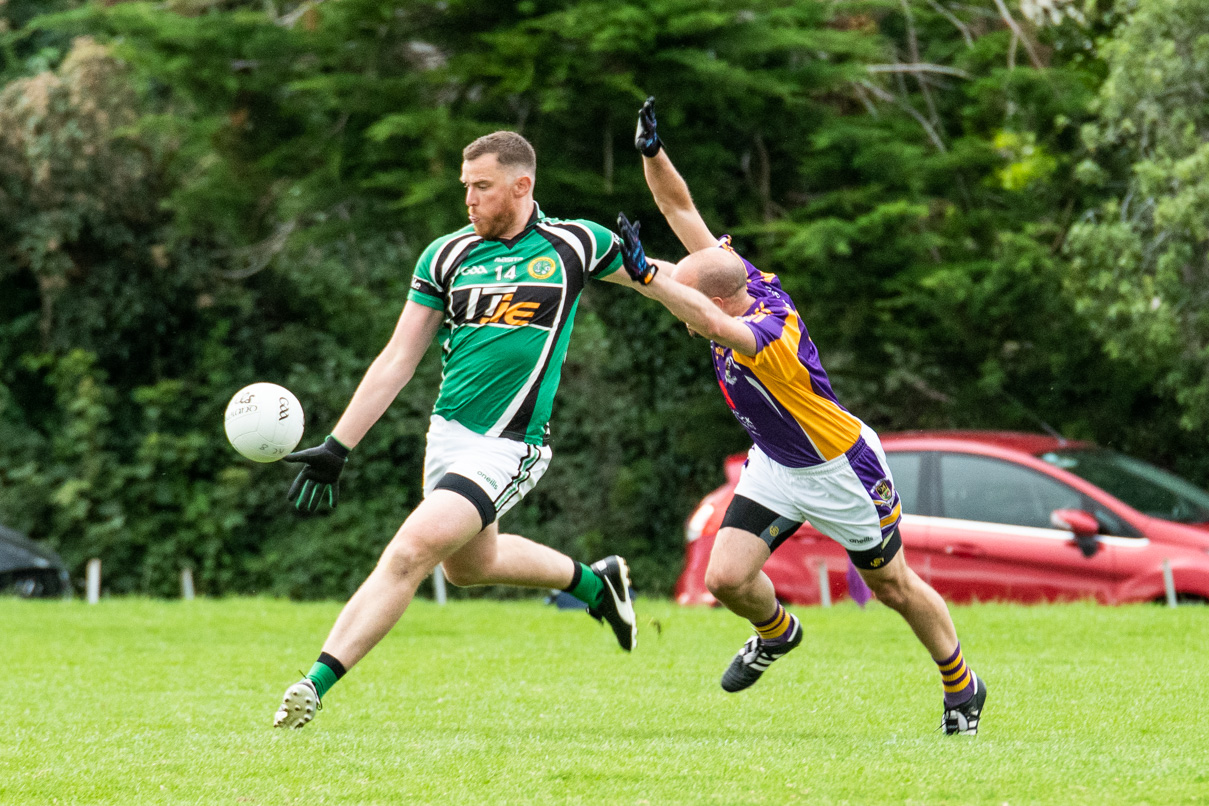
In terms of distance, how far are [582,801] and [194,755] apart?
146cm

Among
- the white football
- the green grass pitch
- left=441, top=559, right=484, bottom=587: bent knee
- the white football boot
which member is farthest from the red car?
the white football boot

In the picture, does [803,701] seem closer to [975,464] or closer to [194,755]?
[194,755]

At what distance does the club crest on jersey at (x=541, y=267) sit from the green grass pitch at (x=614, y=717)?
5.57 feet

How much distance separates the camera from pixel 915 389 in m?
14.7

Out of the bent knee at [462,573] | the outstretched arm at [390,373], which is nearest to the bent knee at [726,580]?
the bent knee at [462,573]

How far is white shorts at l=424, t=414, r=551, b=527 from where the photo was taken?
17.7ft

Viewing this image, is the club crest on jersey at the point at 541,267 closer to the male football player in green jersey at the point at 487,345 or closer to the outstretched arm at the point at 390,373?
the male football player in green jersey at the point at 487,345

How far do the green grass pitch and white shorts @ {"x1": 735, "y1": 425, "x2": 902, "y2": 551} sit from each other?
0.76m

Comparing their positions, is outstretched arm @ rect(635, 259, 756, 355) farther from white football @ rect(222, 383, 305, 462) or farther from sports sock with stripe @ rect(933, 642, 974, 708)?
sports sock with stripe @ rect(933, 642, 974, 708)

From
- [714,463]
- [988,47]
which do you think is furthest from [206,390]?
[988,47]

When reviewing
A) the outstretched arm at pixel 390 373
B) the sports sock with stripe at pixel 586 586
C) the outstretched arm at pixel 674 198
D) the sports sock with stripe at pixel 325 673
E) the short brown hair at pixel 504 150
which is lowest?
the sports sock with stripe at pixel 586 586

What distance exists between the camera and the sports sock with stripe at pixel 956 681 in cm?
552

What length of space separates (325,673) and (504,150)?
2.01 m

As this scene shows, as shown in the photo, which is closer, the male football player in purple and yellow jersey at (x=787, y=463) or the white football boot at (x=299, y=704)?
the white football boot at (x=299, y=704)
